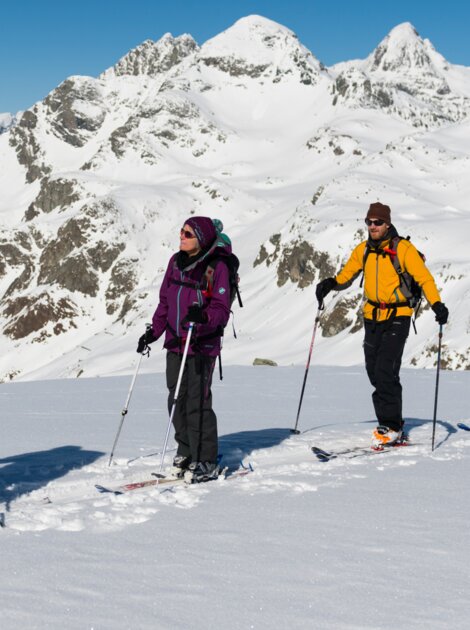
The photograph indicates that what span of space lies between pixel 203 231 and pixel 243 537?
3032mm

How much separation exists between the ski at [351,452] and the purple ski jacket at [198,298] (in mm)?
1640

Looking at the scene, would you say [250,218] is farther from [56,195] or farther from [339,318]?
[339,318]

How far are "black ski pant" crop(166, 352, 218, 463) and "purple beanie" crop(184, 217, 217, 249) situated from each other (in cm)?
110

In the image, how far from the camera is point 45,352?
12044 cm

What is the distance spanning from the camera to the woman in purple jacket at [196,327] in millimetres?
6723

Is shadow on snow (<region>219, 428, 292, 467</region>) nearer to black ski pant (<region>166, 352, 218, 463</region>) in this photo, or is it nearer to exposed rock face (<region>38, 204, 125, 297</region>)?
black ski pant (<region>166, 352, 218, 463</region>)

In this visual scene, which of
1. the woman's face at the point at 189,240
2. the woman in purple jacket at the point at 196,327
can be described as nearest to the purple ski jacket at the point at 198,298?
the woman in purple jacket at the point at 196,327

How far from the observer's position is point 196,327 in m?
7.00

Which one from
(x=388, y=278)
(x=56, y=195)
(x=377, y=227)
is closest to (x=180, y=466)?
(x=388, y=278)

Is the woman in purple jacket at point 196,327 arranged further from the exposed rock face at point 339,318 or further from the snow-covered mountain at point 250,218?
the exposed rock face at point 339,318

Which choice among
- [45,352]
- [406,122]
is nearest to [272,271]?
[45,352]

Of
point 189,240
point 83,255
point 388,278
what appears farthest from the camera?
point 83,255

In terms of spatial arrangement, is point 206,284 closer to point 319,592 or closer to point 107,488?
point 107,488

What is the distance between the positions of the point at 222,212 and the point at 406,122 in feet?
204
